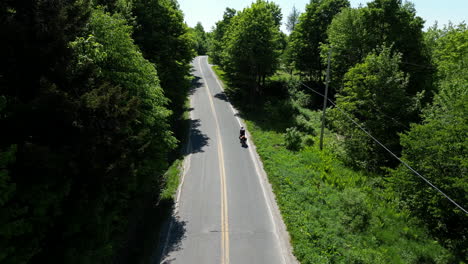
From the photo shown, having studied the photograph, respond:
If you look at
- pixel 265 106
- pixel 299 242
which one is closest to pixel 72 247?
pixel 299 242

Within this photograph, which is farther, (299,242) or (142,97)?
(142,97)

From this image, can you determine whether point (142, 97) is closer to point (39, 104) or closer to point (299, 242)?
point (39, 104)

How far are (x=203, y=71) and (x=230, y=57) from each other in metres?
25.0

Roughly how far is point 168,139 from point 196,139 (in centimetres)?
931

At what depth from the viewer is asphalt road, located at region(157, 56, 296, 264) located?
40.4 feet

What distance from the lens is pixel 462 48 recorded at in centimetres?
2630

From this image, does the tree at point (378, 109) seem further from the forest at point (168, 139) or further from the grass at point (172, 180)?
the grass at point (172, 180)

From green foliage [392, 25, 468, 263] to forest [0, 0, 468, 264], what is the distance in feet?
0.24

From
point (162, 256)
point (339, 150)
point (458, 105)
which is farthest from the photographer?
point (339, 150)

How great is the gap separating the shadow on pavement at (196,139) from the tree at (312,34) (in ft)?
75.6

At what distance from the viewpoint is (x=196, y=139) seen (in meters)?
25.0

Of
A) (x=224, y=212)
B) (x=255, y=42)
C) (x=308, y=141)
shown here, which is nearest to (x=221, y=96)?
(x=255, y=42)

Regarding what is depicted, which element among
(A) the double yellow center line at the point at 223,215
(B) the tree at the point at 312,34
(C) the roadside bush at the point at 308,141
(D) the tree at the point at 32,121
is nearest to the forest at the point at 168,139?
(D) the tree at the point at 32,121

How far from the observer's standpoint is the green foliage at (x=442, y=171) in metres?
12.8
